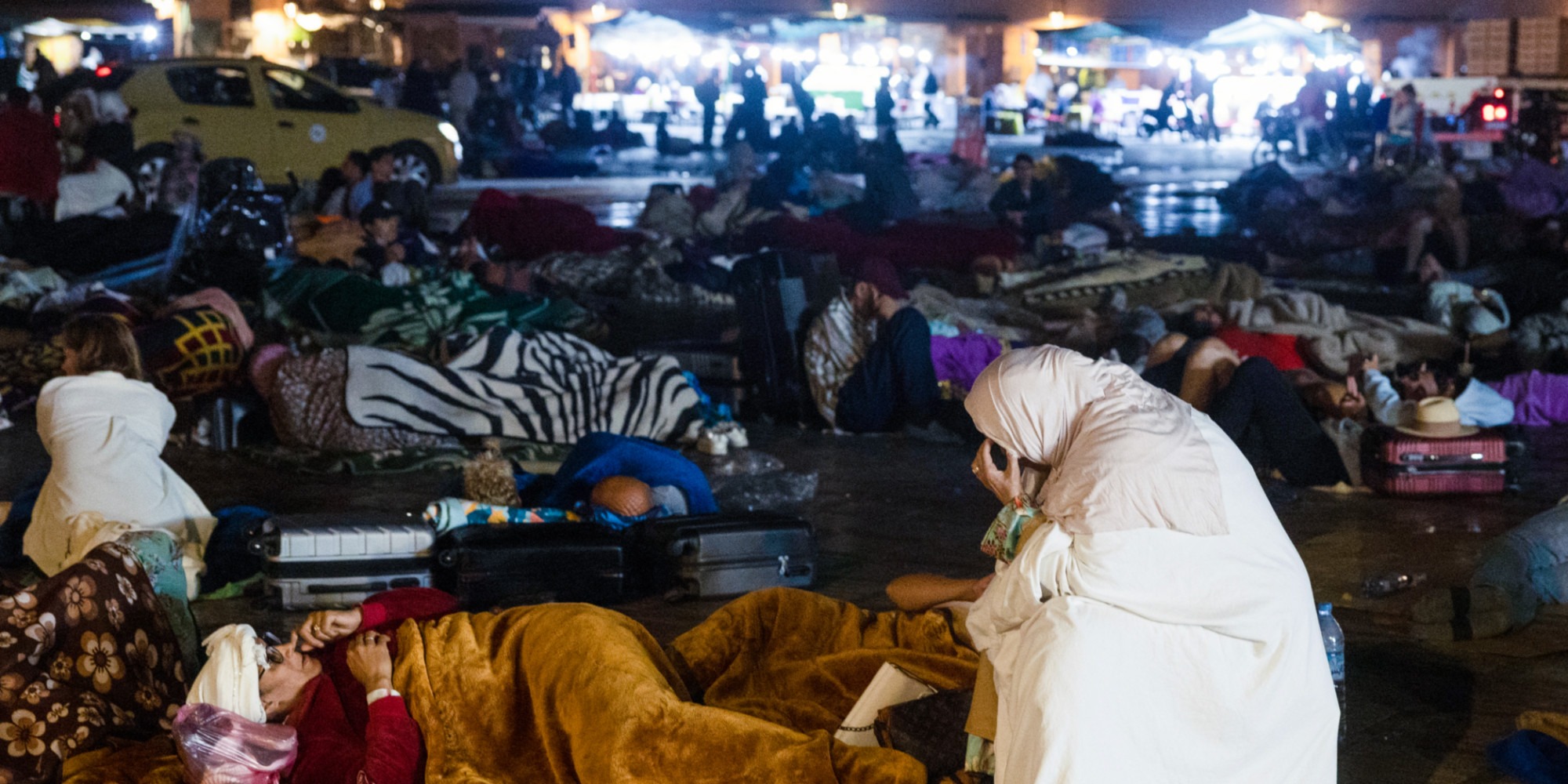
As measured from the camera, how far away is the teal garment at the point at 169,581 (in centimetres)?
373

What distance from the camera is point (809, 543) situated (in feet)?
16.5

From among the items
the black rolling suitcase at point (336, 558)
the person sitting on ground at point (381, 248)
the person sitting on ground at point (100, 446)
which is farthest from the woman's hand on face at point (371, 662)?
the person sitting on ground at point (381, 248)

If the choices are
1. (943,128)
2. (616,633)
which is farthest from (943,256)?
(943,128)

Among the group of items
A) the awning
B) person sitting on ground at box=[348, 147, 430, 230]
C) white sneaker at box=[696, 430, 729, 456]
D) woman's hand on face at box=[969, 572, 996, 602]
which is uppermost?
the awning

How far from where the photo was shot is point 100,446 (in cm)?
474

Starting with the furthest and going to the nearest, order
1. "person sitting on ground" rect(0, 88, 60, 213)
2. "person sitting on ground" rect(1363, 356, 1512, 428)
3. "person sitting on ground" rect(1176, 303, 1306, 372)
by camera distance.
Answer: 1. "person sitting on ground" rect(0, 88, 60, 213)
2. "person sitting on ground" rect(1176, 303, 1306, 372)
3. "person sitting on ground" rect(1363, 356, 1512, 428)

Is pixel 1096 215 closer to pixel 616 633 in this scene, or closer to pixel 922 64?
pixel 616 633

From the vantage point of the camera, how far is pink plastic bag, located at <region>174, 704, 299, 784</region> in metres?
3.10

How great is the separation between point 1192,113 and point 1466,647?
24089 millimetres

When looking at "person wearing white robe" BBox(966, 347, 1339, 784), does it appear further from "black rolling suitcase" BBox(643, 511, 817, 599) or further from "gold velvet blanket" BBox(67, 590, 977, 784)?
"black rolling suitcase" BBox(643, 511, 817, 599)

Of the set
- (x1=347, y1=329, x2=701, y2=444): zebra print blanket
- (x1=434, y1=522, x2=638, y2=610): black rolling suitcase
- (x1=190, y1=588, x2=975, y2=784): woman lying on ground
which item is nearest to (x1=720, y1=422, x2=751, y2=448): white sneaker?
(x1=347, y1=329, x2=701, y2=444): zebra print blanket

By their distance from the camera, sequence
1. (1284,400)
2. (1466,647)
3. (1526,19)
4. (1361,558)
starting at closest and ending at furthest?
(1466,647)
(1361,558)
(1284,400)
(1526,19)

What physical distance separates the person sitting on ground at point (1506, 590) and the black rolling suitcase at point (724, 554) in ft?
6.18

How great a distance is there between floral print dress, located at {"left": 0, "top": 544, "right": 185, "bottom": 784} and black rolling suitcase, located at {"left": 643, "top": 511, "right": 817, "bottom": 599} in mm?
1627
